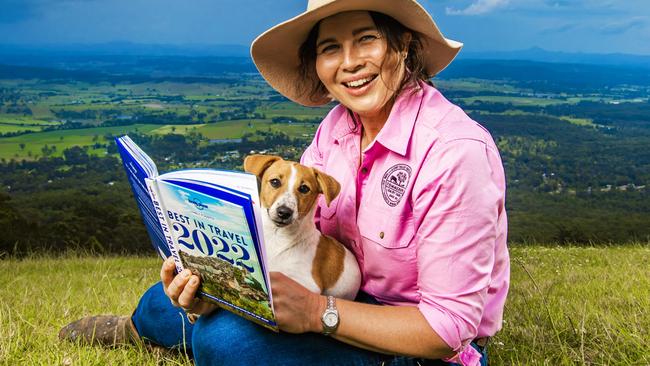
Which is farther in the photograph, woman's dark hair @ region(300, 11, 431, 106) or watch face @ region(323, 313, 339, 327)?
woman's dark hair @ region(300, 11, 431, 106)

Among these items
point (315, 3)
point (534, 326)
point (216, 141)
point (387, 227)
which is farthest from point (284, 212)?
point (216, 141)

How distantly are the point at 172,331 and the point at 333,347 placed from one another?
1162 mm

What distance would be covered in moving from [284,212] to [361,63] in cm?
79

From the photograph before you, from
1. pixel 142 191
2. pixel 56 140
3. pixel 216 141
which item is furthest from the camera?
pixel 56 140

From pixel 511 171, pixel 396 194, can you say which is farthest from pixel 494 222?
pixel 511 171

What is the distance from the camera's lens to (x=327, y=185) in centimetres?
279

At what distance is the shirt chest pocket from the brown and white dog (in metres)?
0.19

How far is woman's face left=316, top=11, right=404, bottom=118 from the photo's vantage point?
2.78 meters

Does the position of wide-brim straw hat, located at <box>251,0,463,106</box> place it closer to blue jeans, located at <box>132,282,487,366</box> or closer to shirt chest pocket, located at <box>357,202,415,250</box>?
shirt chest pocket, located at <box>357,202,415,250</box>

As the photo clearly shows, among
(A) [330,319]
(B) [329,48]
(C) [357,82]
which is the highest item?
(B) [329,48]

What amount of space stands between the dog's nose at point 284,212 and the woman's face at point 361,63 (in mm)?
606

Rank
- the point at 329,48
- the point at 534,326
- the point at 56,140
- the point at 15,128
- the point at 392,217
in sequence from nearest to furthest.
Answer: the point at 392,217 < the point at 329,48 < the point at 534,326 < the point at 56,140 < the point at 15,128

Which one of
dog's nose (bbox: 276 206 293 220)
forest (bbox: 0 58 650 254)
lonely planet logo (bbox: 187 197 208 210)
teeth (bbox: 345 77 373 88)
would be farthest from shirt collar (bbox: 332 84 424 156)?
forest (bbox: 0 58 650 254)

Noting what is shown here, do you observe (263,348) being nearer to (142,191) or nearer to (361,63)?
(142,191)
